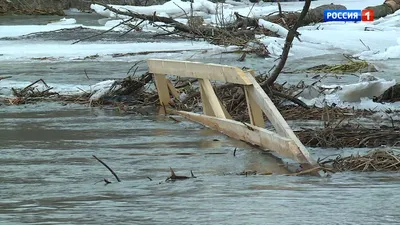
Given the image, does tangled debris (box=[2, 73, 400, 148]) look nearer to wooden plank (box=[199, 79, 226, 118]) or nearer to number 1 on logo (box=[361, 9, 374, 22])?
wooden plank (box=[199, 79, 226, 118])

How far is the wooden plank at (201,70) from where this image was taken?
821 cm

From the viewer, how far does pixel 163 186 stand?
610 cm

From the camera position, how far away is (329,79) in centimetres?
1336

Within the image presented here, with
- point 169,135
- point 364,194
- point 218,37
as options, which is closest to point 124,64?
point 218,37

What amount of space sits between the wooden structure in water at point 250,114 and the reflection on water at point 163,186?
0.14 m

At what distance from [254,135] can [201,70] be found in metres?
1.48

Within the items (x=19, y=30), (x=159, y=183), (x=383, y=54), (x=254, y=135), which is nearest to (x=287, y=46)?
(x=254, y=135)

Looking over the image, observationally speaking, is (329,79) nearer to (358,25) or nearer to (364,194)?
(364,194)

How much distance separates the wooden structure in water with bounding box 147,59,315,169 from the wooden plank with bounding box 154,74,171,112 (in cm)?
3

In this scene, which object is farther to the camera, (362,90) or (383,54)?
(383,54)

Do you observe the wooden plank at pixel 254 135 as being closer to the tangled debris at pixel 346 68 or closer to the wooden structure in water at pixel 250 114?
the wooden structure in water at pixel 250 114

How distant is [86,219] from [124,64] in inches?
454

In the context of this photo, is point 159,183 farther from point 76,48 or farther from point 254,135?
point 76,48

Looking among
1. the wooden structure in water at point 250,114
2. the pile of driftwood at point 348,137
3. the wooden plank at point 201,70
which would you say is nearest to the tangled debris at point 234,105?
the pile of driftwood at point 348,137
